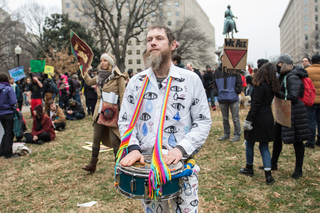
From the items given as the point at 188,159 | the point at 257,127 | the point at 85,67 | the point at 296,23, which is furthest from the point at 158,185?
the point at 296,23

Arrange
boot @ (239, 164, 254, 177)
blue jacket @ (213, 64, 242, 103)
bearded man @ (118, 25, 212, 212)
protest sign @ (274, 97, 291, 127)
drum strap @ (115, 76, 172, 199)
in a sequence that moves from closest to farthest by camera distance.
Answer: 1. drum strap @ (115, 76, 172, 199)
2. bearded man @ (118, 25, 212, 212)
3. protest sign @ (274, 97, 291, 127)
4. boot @ (239, 164, 254, 177)
5. blue jacket @ (213, 64, 242, 103)

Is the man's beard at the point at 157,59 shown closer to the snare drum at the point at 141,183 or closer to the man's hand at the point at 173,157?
the man's hand at the point at 173,157

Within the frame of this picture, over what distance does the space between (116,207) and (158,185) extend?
2.20 metres

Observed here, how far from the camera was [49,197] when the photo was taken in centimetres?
411

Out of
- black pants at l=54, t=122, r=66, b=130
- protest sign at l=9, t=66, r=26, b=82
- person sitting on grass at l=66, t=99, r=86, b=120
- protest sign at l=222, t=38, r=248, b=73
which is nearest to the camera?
protest sign at l=222, t=38, r=248, b=73

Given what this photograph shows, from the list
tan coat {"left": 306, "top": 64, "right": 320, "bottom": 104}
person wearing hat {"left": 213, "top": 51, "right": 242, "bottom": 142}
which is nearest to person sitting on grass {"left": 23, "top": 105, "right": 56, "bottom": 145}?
person wearing hat {"left": 213, "top": 51, "right": 242, "bottom": 142}

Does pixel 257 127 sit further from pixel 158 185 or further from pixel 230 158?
pixel 158 185

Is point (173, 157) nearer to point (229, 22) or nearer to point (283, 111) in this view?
point (283, 111)

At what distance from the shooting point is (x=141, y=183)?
184cm

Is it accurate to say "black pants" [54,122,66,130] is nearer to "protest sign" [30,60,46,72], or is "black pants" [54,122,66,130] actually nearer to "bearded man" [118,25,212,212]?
"protest sign" [30,60,46,72]

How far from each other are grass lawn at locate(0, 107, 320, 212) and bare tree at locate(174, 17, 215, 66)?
39301mm

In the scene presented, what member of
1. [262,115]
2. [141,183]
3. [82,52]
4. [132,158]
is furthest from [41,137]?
[141,183]

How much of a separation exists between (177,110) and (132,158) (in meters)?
0.54

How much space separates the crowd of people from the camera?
6.84ft
